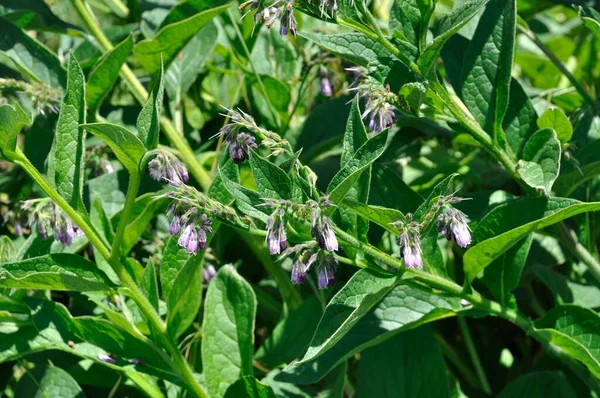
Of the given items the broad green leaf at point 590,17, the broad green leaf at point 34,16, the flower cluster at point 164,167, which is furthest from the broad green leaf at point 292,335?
the broad green leaf at point 34,16

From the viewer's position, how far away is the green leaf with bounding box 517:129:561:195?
1.73 m

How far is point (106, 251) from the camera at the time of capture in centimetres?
183

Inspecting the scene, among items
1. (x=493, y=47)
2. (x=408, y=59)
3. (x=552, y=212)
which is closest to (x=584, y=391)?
(x=552, y=212)

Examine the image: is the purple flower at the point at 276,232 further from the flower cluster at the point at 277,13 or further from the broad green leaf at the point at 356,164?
the flower cluster at the point at 277,13

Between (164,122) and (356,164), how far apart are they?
3.76 feet

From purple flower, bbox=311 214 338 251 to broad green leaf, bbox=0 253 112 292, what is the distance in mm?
527

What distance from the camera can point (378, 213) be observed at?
1.55m

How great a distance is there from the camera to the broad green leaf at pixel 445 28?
1575 mm

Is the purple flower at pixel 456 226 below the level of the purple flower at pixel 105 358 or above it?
above

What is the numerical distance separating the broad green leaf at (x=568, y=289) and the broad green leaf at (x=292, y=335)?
24.1 inches

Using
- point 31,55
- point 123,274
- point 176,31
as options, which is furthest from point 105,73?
point 123,274

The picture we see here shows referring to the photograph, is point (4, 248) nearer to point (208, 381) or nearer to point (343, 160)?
point (208, 381)

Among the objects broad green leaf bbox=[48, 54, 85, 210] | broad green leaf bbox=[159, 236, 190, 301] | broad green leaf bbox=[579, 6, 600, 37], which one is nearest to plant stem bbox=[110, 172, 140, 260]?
broad green leaf bbox=[48, 54, 85, 210]

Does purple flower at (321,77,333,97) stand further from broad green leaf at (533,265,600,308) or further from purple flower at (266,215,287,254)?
purple flower at (266,215,287,254)
